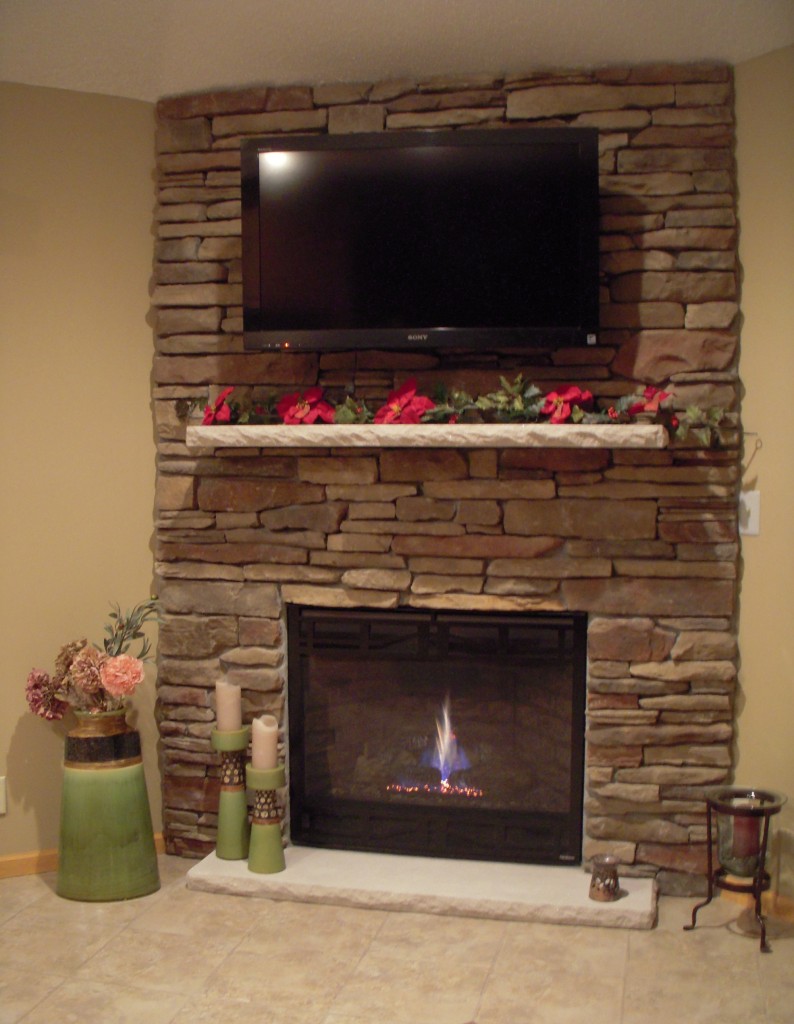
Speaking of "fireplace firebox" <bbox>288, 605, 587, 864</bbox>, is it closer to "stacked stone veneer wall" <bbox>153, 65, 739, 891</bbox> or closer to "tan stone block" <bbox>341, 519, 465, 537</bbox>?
"stacked stone veneer wall" <bbox>153, 65, 739, 891</bbox>

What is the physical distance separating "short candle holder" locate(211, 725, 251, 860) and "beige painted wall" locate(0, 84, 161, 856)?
517mm

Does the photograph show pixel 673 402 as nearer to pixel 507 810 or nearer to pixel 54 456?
pixel 507 810

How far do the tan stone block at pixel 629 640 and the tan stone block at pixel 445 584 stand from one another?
1.13 ft

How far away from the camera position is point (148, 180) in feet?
10.8

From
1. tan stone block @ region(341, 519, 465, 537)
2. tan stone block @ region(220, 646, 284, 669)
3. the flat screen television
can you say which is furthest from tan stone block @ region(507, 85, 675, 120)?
tan stone block @ region(220, 646, 284, 669)

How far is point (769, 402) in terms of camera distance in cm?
297

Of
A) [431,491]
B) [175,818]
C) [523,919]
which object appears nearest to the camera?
[523,919]

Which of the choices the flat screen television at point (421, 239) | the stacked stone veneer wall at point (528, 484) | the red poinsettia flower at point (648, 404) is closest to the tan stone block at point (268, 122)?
the stacked stone veneer wall at point (528, 484)

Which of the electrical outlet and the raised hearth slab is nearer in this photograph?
the raised hearth slab

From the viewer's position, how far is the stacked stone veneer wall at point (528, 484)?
3.00m

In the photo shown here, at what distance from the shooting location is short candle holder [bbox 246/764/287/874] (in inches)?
123

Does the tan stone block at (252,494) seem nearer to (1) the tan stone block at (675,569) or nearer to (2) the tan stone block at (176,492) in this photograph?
(2) the tan stone block at (176,492)

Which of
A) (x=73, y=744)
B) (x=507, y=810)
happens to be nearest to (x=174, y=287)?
(x=73, y=744)

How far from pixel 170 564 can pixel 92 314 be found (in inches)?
30.8
